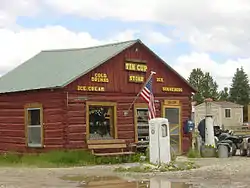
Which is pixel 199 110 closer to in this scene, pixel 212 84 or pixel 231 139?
pixel 212 84

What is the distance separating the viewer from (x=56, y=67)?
2366cm

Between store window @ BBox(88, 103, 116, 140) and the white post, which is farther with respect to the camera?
the white post

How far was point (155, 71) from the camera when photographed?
81.5ft

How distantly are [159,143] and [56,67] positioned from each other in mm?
7343

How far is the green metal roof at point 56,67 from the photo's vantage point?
2180 centimetres

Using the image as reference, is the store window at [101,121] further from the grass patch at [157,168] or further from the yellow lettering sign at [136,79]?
the grass patch at [157,168]

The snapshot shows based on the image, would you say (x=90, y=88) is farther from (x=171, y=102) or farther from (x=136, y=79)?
(x=171, y=102)

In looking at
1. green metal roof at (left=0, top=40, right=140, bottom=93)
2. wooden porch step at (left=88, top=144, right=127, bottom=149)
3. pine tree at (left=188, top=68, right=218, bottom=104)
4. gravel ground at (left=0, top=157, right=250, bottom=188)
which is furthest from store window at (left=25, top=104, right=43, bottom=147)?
pine tree at (left=188, top=68, right=218, bottom=104)

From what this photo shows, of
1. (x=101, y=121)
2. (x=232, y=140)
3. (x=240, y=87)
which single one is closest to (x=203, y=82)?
(x=240, y=87)

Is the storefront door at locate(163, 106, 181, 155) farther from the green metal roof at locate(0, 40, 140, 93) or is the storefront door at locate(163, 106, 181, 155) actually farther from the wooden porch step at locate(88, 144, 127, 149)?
the green metal roof at locate(0, 40, 140, 93)

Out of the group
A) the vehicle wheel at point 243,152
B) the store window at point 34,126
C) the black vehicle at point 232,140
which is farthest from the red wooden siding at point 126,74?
the vehicle wheel at point 243,152

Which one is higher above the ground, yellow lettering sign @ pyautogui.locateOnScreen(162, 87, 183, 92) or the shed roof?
the shed roof

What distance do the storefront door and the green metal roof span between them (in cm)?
405

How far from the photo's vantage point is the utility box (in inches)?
720
